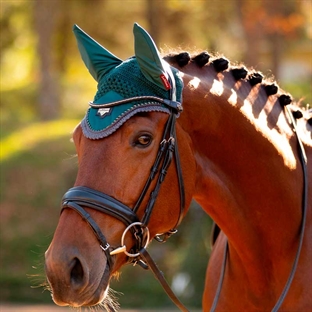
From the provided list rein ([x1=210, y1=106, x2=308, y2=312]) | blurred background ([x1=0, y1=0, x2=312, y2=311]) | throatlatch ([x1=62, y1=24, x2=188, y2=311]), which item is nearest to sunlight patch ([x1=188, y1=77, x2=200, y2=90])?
throatlatch ([x1=62, y1=24, x2=188, y2=311])

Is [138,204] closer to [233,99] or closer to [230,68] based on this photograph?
[233,99]

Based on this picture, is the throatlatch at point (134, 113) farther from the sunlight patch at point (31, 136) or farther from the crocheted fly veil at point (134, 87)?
the sunlight patch at point (31, 136)

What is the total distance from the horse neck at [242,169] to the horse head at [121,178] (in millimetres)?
166

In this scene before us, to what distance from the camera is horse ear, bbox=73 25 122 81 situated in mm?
3502

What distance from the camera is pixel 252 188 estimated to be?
367 cm

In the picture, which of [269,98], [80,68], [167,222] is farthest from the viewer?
[80,68]

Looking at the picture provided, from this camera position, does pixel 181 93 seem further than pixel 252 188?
No

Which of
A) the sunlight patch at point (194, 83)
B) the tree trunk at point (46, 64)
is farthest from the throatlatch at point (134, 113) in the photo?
the tree trunk at point (46, 64)

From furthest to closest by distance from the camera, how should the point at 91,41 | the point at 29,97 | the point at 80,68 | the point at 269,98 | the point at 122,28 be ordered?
the point at 80,68 < the point at 122,28 < the point at 29,97 < the point at 269,98 < the point at 91,41

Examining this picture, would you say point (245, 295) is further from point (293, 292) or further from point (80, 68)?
point (80, 68)

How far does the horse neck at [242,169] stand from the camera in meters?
3.58

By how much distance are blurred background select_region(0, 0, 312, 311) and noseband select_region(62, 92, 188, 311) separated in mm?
675

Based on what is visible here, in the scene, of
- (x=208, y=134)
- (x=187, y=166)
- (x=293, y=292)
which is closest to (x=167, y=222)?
(x=187, y=166)

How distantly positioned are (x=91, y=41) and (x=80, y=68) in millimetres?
31106
